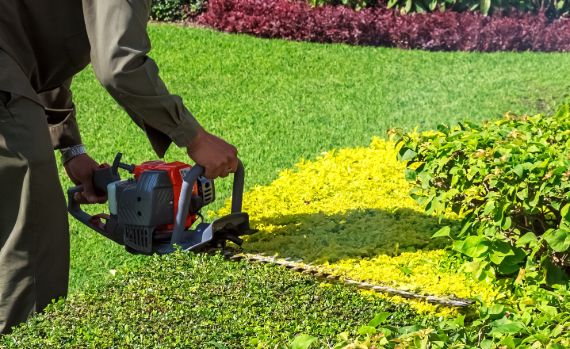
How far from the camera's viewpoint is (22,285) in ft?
12.9

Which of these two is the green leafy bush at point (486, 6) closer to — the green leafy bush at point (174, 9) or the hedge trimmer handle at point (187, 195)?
the green leafy bush at point (174, 9)

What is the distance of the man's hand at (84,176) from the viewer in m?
4.71

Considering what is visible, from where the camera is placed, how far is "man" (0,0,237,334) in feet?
12.0

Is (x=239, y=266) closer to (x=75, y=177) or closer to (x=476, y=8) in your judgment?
(x=75, y=177)

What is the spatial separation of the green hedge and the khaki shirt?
51 cm

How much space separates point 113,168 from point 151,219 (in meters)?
0.48

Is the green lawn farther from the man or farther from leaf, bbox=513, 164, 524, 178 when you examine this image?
leaf, bbox=513, 164, 524, 178

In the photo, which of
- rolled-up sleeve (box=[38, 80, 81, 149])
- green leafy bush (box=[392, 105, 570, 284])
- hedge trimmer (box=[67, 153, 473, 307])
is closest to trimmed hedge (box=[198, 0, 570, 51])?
green leafy bush (box=[392, 105, 570, 284])

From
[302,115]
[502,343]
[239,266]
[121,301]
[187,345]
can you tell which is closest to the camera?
[502,343]

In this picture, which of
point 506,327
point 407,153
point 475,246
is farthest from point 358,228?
point 506,327

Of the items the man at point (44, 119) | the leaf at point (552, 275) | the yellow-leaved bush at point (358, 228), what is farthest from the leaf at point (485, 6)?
the man at point (44, 119)

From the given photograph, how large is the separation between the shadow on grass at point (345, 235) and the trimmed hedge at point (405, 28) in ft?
18.5

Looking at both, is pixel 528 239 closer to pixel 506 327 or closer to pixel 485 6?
pixel 506 327

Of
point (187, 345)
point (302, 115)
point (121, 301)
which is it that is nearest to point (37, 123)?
point (121, 301)
